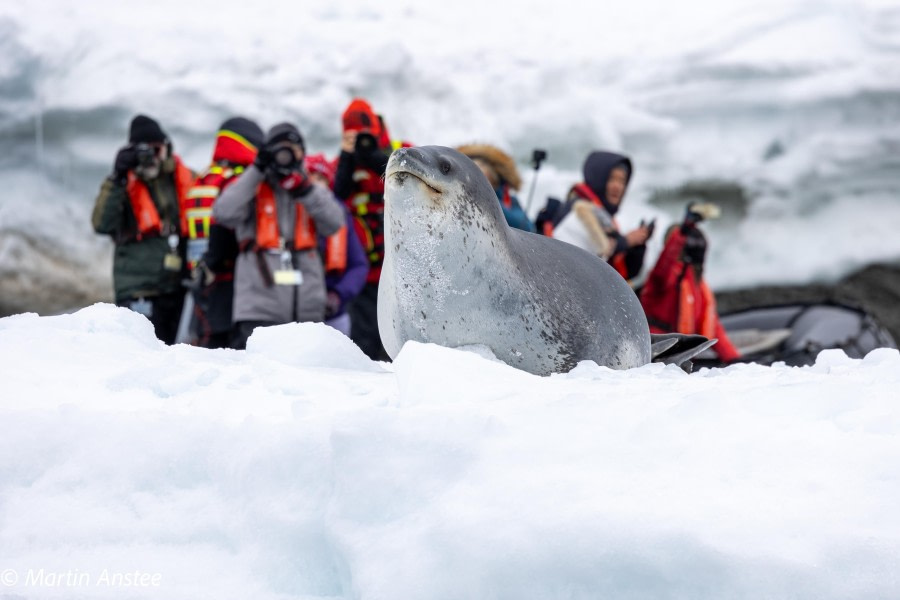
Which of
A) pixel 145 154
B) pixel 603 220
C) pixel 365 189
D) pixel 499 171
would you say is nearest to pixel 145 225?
pixel 145 154

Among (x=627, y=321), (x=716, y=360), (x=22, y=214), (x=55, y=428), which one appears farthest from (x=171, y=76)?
(x=55, y=428)

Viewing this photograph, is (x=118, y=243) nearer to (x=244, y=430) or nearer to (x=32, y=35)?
(x=244, y=430)

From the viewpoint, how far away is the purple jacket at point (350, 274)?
4.43m

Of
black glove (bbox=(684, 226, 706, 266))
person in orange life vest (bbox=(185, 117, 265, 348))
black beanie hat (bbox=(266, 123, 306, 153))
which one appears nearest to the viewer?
black beanie hat (bbox=(266, 123, 306, 153))

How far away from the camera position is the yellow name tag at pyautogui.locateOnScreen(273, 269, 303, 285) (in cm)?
400

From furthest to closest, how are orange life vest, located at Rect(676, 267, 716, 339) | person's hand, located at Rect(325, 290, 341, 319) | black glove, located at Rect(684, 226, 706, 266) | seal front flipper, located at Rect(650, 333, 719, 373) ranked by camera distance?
1. black glove, located at Rect(684, 226, 706, 266)
2. orange life vest, located at Rect(676, 267, 716, 339)
3. person's hand, located at Rect(325, 290, 341, 319)
4. seal front flipper, located at Rect(650, 333, 719, 373)

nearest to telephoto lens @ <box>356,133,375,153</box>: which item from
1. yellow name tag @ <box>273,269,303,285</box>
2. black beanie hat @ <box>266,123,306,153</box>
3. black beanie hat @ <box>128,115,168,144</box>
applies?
black beanie hat @ <box>266,123,306,153</box>

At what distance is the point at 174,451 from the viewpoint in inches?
60.7

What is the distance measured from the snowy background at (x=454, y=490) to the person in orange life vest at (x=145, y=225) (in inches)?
108

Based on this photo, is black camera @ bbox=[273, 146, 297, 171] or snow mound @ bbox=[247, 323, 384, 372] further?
black camera @ bbox=[273, 146, 297, 171]

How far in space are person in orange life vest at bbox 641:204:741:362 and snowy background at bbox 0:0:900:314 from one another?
3255 millimetres

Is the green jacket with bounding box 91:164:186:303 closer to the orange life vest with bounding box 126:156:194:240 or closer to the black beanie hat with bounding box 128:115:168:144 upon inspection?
the orange life vest with bounding box 126:156:194:240

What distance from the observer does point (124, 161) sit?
4391 millimetres

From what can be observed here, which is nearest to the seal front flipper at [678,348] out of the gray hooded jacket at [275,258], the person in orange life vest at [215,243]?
the gray hooded jacket at [275,258]
